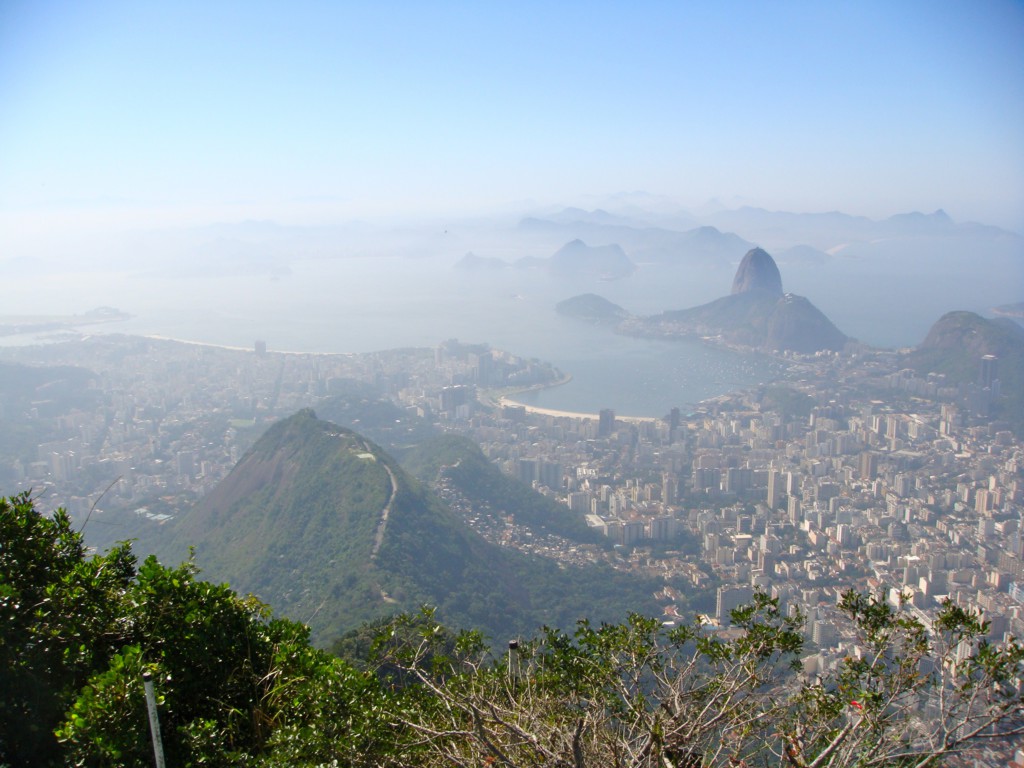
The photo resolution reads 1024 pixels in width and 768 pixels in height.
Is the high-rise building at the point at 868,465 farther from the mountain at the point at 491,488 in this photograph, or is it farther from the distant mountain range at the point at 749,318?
the distant mountain range at the point at 749,318

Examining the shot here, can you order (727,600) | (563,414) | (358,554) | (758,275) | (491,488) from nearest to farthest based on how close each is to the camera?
(727,600)
(358,554)
(491,488)
(563,414)
(758,275)

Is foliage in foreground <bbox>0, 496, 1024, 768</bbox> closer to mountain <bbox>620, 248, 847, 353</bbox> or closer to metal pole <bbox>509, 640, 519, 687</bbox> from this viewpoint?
metal pole <bbox>509, 640, 519, 687</bbox>

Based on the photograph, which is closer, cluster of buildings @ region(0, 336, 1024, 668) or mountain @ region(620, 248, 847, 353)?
cluster of buildings @ region(0, 336, 1024, 668)

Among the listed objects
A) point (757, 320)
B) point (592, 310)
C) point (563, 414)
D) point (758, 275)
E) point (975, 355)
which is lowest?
point (563, 414)

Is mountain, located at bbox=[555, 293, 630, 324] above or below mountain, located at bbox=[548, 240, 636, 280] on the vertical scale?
below

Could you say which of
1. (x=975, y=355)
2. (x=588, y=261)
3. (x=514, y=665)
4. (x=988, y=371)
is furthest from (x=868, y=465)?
(x=588, y=261)

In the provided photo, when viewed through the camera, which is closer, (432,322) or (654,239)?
(432,322)

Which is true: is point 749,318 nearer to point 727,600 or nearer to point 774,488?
point 774,488

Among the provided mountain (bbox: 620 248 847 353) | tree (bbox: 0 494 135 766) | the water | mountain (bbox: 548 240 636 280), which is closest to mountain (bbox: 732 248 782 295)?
mountain (bbox: 620 248 847 353)
